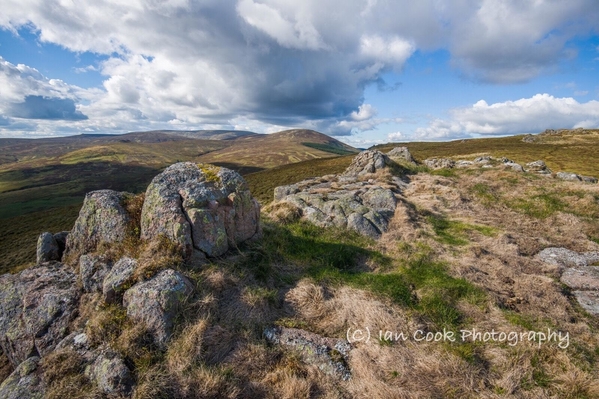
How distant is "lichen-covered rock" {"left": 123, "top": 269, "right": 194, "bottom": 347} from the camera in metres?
6.97

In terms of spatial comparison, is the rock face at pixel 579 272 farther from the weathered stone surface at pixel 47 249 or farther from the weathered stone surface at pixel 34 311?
the weathered stone surface at pixel 47 249

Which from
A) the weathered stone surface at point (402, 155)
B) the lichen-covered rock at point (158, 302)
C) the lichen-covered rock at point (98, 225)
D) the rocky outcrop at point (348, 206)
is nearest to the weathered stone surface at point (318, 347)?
the lichen-covered rock at point (158, 302)

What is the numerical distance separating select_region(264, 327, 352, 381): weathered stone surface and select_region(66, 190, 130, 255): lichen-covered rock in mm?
6289

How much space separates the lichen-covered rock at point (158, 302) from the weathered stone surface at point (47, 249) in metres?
5.36

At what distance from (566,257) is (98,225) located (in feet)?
60.6

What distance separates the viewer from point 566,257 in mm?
12039

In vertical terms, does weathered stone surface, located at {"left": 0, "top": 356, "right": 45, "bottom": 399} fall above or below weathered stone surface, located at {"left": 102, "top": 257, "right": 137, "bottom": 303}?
below

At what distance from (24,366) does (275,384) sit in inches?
221

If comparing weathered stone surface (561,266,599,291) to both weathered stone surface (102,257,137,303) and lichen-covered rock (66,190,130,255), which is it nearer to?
weathered stone surface (102,257,137,303)

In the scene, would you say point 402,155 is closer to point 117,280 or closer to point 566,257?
point 566,257

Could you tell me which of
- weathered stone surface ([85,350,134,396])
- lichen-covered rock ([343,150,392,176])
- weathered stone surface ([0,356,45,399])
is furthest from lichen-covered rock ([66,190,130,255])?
lichen-covered rock ([343,150,392,176])

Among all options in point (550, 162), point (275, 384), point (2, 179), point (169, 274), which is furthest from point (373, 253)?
point (2, 179)

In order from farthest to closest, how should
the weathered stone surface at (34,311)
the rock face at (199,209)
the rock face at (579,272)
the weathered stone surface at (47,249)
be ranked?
the weathered stone surface at (47,249), the rock face at (199,209), the rock face at (579,272), the weathered stone surface at (34,311)

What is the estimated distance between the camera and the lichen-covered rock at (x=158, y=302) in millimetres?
6971
